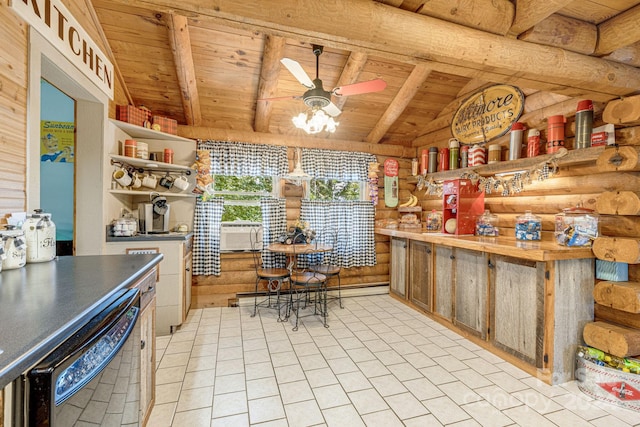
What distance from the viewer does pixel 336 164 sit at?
173 inches

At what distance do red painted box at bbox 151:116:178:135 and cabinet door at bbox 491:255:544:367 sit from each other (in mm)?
3745

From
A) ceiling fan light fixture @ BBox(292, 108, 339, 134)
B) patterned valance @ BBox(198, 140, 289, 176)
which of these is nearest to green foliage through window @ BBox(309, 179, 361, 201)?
patterned valance @ BBox(198, 140, 289, 176)

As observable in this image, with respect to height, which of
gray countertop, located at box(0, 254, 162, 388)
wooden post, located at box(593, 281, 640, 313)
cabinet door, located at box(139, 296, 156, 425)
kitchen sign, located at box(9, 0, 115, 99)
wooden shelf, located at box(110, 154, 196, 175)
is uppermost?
kitchen sign, located at box(9, 0, 115, 99)

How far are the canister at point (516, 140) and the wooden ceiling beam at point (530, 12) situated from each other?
1.31 m

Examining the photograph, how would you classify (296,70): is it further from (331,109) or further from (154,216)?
(154,216)

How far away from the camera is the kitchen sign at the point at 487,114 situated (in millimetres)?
3191

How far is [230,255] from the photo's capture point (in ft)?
13.3

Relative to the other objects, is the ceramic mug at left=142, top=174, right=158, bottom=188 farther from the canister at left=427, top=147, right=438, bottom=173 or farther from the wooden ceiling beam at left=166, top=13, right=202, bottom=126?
the canister at left=427, top=147, right=438, bottom=173

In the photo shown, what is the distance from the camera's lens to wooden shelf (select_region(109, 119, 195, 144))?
120 inches

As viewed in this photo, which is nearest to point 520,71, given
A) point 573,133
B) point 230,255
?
point 573,133

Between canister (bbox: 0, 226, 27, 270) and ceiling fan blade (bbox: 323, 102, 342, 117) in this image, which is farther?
ceiling fan blade (bbox: 323, 102, 342, 117)

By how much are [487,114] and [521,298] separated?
213cm

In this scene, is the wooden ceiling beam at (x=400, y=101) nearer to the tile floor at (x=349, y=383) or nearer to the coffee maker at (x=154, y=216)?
the tile floor at (x=349, y=383)

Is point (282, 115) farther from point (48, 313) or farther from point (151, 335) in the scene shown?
point (48, 313)
